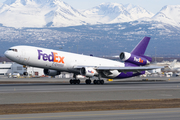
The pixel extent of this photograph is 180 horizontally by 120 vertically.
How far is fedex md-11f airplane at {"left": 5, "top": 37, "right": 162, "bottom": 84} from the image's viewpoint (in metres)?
54.3

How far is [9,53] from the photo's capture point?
2121 inches

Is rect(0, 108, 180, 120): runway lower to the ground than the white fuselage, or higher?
lower

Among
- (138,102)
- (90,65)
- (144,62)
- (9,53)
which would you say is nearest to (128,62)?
(144,62)

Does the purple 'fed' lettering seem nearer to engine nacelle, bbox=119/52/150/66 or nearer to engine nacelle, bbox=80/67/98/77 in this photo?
engine nacelle, bbox=80/67/98/77

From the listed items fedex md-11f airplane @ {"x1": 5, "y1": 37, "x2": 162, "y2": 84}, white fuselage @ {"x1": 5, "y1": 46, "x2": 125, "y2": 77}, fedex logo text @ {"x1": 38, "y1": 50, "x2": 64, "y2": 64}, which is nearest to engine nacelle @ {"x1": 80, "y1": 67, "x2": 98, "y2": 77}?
fedex md-11f airplane @ {"x1": 5, "y1": 37, "x2": 162, "y2": 84}

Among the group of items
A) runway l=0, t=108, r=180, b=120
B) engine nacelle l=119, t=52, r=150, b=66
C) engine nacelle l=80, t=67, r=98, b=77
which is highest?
engine nacelle l=119, t=52, r=150, b=66

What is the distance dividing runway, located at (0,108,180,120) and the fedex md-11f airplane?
30.0m

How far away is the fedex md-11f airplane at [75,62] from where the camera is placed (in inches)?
2138

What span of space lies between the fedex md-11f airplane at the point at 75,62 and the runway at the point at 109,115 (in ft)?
98.4

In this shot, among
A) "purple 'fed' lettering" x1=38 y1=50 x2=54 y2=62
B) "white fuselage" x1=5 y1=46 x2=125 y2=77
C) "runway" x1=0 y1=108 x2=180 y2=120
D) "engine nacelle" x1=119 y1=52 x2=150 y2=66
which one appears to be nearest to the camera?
"runway" x1=0 y1=108 x2=180 y2=120

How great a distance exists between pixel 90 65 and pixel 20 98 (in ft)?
87.4

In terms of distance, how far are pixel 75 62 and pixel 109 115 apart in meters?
34.4

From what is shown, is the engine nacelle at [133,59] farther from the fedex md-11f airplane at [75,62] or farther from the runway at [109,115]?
the runway at [109,115]

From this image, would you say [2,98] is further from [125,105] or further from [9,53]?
[9,53]
